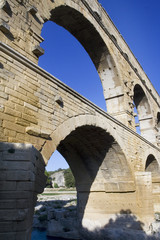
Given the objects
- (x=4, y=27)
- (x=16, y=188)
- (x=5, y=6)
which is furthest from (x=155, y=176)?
(x=5, y=6)

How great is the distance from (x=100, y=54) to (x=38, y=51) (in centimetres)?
555

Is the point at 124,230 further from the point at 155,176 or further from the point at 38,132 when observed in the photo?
the point at 38,132

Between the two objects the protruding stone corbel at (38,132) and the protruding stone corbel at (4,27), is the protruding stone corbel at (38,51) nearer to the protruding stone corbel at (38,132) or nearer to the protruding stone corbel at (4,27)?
the protruding stone corbel at (4,27)

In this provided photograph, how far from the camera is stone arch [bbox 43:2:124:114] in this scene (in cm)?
837

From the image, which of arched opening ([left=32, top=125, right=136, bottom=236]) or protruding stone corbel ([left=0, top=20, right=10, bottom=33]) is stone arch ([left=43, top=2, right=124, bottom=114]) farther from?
protruding stone corbel ([left=0, top=20, right=10, bottom=33])

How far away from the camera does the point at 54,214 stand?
35.2 ft

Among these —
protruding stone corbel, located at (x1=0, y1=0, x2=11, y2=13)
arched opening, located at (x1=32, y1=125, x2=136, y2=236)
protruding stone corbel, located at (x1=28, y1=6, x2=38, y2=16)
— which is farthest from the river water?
protruding stone corbel, located at (x1=0, y1=0, x2=11, y2=13)

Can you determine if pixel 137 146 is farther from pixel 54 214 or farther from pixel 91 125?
pixel 54 214

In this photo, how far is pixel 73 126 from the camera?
4.92m

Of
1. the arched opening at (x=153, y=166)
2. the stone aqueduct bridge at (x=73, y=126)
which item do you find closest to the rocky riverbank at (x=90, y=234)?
the stone aqueduct bridge at (x=73, y=126)

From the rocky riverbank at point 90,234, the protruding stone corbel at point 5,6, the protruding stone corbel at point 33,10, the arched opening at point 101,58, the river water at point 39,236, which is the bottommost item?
the river water at point 39,236

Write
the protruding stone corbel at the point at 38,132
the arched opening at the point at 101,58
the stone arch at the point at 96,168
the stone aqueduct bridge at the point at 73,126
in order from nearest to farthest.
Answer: the stone aqueduct bridge at the point at 73,126 → the protruding stone corbel at the point at 38,132 → the stone arch at the point at 96,168 → the arched opening at the point at 101,58

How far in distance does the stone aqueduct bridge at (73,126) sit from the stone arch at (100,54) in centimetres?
4

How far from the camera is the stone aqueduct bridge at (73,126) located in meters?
3.01
